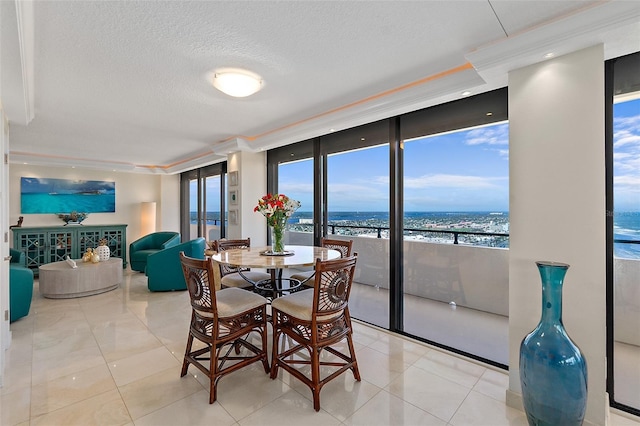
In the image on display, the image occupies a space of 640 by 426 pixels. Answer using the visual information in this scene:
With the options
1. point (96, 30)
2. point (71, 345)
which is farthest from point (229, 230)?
point (96, 30)

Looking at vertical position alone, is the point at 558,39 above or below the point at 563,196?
above

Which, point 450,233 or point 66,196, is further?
point 66,196

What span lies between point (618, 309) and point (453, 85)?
2.03 meters

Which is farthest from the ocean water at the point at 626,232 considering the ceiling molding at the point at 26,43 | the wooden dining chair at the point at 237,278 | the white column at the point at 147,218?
the white column at the point at 147,218

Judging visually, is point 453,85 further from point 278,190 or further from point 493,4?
point 278,190

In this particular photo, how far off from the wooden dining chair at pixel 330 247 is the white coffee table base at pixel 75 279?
3382 mm

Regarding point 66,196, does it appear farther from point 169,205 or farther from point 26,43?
point 26,43

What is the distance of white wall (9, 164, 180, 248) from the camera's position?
6.12 metres

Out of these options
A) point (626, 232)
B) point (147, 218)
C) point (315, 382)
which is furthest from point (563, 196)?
point (147, 218)

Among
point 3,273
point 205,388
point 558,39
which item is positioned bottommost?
point 205,388

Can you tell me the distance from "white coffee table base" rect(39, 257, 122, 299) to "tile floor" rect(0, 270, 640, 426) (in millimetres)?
1252

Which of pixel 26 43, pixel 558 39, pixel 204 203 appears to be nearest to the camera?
pixel 558 39

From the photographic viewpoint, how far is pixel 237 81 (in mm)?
2459

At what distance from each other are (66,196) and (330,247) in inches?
256
